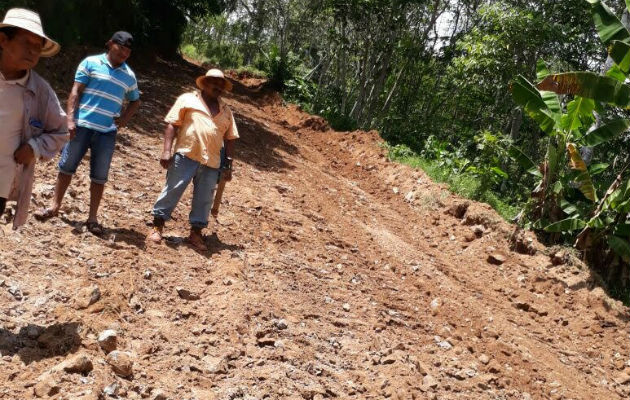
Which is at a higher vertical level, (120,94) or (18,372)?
(120,94)

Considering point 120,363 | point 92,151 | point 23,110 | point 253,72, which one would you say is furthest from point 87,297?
point 253,72

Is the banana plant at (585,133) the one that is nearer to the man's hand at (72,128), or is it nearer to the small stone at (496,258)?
the small stone at (496,258)

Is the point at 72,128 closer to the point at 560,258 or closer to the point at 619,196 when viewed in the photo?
the point at 560,258

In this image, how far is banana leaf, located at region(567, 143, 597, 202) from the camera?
7.71 metres

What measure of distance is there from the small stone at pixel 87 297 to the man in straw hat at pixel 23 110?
2.32 ft

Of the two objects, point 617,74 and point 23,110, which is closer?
point 23,110

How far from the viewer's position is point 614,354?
641 cm

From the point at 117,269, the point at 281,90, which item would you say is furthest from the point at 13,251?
the point at 281,90

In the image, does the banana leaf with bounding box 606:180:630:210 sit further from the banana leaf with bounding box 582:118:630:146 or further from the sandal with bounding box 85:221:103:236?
the sandal with bounding box 85:221:103:236

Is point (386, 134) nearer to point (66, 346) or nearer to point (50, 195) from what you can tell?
point (50, 195)

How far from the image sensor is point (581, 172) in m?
7.84

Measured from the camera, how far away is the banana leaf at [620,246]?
7777 mm

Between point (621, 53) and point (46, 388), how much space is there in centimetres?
686

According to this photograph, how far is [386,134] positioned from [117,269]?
48.4ft
